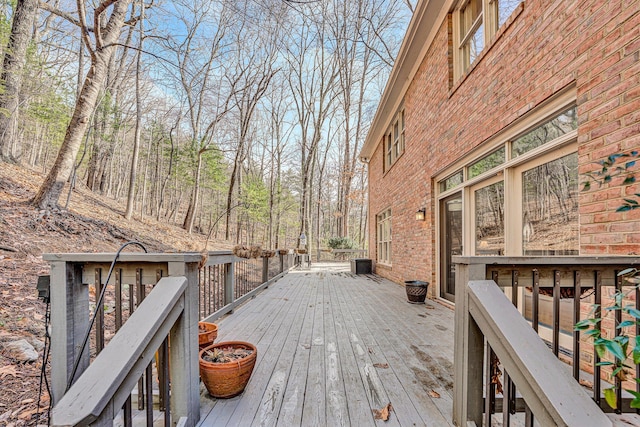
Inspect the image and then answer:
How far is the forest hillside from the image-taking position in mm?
2219

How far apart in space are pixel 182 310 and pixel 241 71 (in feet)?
44.8

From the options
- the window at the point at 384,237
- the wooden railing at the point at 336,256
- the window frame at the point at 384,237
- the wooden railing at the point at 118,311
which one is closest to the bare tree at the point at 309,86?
the wooden railing at the point at 336,256

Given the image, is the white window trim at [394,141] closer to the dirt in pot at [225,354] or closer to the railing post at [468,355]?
the railing post at [468,355]

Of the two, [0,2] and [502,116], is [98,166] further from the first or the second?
[502,116]

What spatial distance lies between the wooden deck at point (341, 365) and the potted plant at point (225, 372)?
0.22 ft

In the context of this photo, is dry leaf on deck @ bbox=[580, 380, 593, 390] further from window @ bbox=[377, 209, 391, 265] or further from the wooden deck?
window @ bbox=[377, 209, 391, 265]

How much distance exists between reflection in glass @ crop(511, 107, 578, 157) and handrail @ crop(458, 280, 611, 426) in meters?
1.90

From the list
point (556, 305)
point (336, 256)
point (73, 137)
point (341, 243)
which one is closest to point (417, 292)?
point (556, 305)

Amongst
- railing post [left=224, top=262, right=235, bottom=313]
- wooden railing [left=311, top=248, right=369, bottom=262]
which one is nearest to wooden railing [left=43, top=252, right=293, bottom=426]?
railing post [left=224, top=262, right=235, bottom=313]

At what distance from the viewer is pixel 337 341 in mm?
3191

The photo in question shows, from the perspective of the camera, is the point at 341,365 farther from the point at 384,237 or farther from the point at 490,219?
the point at 384,237

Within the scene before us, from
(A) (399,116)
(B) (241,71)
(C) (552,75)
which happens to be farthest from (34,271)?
(B) (241,71)

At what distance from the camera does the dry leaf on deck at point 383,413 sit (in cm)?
182

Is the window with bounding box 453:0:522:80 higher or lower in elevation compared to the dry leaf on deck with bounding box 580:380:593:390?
higher
